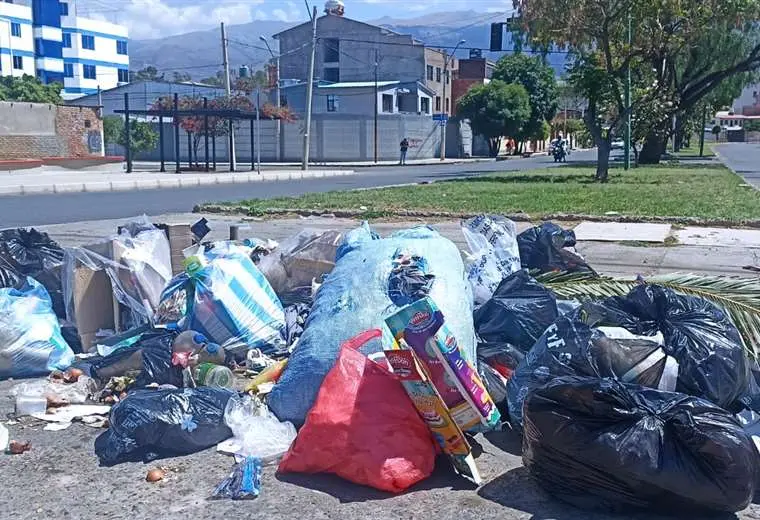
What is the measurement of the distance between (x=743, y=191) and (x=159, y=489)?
674 inches

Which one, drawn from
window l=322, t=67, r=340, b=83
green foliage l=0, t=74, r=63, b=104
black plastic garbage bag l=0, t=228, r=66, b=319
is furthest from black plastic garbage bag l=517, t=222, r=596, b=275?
window l=322, t=67, r=340, b=83

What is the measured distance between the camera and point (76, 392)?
4484 mm

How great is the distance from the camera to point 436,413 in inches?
134

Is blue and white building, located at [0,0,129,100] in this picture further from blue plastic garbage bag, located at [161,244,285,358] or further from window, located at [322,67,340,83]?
blue plastic garbage bag, located at [161,244,285,358]

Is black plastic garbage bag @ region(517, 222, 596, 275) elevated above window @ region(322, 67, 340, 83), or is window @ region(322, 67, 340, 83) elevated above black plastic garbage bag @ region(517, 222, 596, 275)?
window @ region(322, 67, 340, 83)

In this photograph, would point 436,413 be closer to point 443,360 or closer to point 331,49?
point 443,360

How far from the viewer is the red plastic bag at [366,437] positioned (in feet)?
11.1

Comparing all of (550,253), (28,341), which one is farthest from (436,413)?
(28,341)

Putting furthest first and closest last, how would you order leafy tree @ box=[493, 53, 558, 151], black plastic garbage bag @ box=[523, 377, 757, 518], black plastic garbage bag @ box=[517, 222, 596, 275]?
leafy tree @ box=[493, 53, 558, 151]
black plastic garbage bag @ box=[517, 222, 596, 275]
black plastic garbage bag @ box=[523, 377, 757, 518]

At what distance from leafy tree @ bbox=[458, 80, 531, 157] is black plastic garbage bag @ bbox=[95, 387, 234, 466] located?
53899 millimetres

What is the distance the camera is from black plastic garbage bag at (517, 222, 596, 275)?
5625 mm

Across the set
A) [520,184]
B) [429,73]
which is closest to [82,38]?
[429,73]

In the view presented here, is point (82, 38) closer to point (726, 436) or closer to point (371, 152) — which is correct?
point (371, 152)

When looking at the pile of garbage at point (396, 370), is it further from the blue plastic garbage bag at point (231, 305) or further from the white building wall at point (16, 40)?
the white building wall at point (16, 40)
